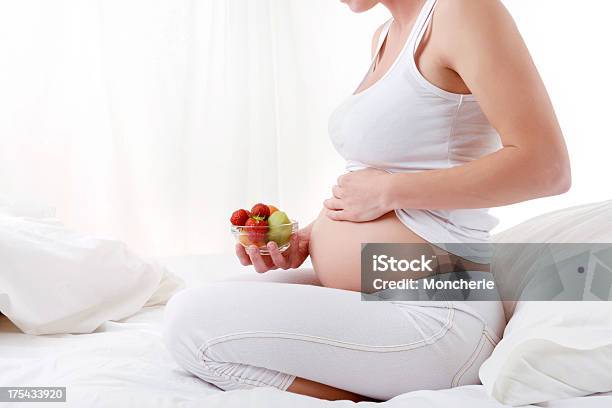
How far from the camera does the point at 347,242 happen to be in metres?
1.28

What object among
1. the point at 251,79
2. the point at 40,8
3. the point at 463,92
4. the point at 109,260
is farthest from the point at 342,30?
the point at 463,92

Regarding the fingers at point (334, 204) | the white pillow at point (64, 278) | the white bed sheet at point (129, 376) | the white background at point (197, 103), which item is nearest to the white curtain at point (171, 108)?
the white background at point (197, 103)

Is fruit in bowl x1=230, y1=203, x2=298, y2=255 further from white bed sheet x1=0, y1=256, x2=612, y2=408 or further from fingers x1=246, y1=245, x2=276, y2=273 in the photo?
white bed sheet x1=0, y1=256, x2=612, y2=408

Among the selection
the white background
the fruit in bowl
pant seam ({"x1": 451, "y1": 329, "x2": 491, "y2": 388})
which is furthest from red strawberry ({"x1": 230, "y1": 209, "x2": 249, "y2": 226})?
the white background

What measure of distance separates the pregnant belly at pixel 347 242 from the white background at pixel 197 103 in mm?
2190

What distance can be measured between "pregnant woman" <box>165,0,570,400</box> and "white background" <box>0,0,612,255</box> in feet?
7.53

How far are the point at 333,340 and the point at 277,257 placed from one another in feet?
1.13

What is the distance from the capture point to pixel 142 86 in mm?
3480

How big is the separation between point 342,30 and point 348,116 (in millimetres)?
2635

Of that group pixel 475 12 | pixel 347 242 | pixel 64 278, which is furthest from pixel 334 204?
pixel 64 278

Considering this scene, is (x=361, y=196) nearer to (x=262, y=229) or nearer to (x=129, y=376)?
(x=262, y=229)

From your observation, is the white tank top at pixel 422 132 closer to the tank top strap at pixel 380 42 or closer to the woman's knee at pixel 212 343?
the tank top strap at pixel 380 42

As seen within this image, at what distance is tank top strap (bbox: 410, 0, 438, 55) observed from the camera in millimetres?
1186

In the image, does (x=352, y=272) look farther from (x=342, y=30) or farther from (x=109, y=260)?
(x=342, y=30)
